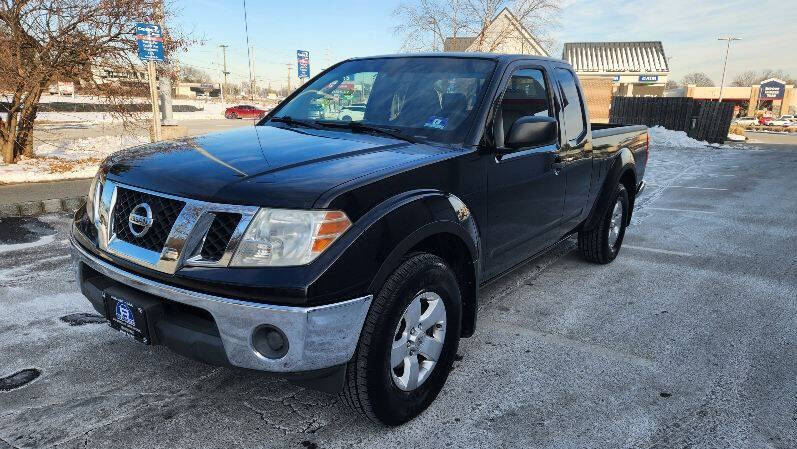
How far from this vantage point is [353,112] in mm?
3488

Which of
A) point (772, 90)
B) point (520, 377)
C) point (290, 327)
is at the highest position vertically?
point (772, 90)

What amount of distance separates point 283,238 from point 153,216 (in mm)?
634

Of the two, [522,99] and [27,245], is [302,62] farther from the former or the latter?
[522,99]

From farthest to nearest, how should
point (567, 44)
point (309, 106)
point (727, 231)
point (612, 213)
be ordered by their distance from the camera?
point (567, 44)
point (727, 231)
point (612, 213)
point (309, 106)

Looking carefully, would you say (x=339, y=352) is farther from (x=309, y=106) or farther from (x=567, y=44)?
(x=567, y=44)

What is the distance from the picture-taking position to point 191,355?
2.22 m

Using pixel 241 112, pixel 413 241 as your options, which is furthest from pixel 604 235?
pixel 241 112

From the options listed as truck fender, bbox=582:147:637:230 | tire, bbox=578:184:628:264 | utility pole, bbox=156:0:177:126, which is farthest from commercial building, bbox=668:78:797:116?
truck fender, bbox=582:147:637:230

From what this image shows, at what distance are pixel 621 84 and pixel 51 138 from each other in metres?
44.0

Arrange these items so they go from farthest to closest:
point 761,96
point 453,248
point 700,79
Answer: point 700,79 < point 761,96 < point 453,248

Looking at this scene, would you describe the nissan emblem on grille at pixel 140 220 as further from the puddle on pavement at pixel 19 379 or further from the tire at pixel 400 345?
the puddle on pavement at pixel 19 379

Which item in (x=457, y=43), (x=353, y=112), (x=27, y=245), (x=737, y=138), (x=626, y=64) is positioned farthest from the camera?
(x=626, y=64)

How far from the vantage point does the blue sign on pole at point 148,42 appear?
360 inches

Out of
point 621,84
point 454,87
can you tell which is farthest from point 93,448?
point 621,84
